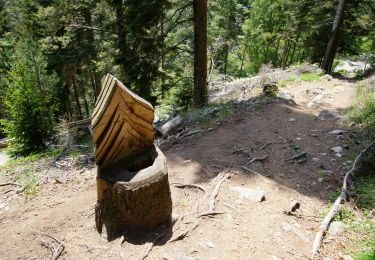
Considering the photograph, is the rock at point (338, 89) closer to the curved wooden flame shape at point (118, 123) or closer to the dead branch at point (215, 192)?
the dead branch at point (215, 192)

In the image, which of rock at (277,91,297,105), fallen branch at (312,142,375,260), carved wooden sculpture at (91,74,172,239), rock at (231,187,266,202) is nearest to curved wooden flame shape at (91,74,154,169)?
carved wooden sculpture at (91,74,172,239)

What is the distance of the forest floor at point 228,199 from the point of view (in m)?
4.12

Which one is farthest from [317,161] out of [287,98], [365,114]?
[287,98]

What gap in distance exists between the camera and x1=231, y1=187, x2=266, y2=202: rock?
521cm

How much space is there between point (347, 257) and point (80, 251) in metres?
3.45

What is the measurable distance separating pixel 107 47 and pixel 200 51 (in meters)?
7.89

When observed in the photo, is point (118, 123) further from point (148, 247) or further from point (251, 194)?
point (251, 194)

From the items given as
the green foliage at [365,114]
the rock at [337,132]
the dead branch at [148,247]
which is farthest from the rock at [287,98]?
the dead branch at [148,247]

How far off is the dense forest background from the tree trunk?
0.72 feet

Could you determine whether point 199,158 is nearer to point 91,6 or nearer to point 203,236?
point 203,236

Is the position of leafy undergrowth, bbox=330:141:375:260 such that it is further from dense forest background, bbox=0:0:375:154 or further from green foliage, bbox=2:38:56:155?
green foliage, bbox=2:38:56:155

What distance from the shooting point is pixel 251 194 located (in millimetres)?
5340

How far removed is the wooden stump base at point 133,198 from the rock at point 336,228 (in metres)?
2.27

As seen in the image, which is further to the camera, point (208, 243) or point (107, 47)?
point (107, 47)
